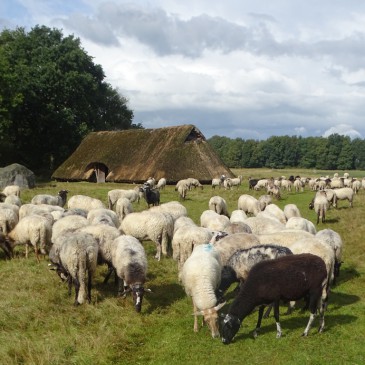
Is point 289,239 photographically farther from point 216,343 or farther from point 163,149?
point 163,149

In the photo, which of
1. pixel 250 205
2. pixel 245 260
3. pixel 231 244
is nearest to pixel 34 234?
pixel 231 244

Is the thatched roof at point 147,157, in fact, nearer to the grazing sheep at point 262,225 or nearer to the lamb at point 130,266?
the grazing sheep at point 262,225

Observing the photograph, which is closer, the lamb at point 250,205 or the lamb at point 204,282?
the lamb at point 204,282

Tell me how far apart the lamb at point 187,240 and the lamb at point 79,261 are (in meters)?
2.89

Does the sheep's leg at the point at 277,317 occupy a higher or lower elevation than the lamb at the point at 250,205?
lower

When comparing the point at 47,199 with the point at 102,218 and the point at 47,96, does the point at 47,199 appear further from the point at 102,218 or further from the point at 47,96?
the point at 47,96

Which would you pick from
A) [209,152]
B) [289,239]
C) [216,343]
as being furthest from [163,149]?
[216,343]

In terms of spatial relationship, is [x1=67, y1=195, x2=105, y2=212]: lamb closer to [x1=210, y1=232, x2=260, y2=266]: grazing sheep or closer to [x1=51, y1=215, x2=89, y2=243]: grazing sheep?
[x1=51, y1=215, x2=89, y2=243]: grazing sheep

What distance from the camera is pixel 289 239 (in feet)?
38.6

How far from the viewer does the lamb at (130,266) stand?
9.95 metres

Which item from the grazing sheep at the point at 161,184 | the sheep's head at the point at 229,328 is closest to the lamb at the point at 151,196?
the grazing sheep at the point at 161,184

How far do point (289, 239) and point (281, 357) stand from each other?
4.56m

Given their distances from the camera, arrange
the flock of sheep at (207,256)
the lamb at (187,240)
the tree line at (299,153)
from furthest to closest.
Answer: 1. the tree line at (299,153)
2. the lamb at (187,240)
3. the flock of sheep at (207,256)

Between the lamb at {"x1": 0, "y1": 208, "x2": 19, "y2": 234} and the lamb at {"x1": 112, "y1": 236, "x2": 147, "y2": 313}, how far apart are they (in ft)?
23.0
